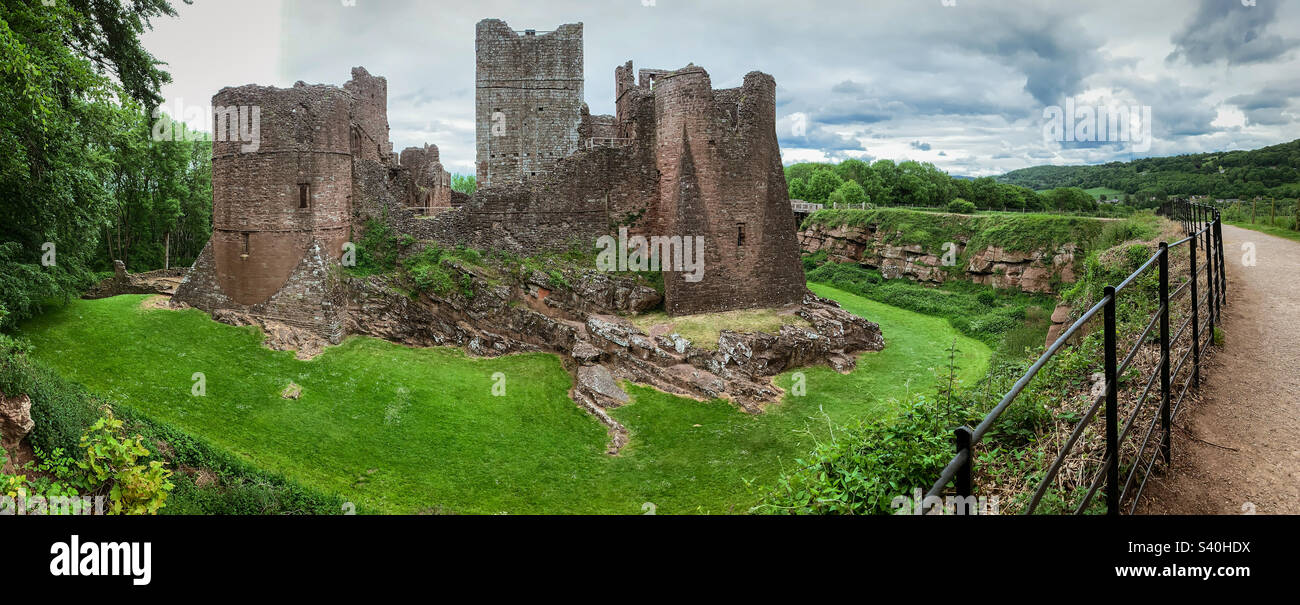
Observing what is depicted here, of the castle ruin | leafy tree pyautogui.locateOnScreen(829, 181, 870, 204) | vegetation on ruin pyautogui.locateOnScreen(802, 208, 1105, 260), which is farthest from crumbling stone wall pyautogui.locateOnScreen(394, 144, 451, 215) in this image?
leafy tree pyautogui.locateOnScreen(829, 181, 870, 204)

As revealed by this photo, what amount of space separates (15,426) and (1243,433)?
1251 cm

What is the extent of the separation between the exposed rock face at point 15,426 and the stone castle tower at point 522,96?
63.8 feet

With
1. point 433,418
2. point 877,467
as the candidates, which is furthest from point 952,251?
point 877,467

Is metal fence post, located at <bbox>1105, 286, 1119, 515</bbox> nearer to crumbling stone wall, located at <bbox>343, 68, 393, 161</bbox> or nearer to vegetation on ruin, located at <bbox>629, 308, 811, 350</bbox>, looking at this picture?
vegetation on ruin, located at <bbox>629, 308, 811, 350</bbox>

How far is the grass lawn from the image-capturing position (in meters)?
11.9

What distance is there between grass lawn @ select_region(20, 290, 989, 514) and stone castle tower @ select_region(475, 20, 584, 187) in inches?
456

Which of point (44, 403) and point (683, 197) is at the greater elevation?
point (683, 197)

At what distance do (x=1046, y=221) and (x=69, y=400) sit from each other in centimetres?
3383

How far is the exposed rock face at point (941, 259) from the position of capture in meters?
29.1

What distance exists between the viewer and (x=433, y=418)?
1438cm

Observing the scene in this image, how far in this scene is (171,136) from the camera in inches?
1325

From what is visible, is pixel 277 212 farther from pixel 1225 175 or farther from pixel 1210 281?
pixel 1225 175
